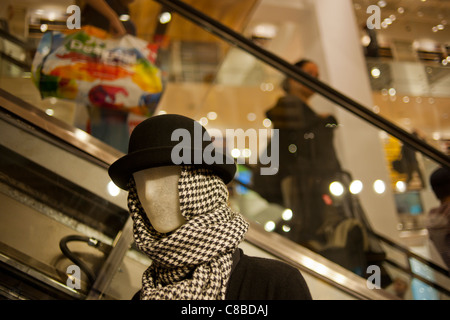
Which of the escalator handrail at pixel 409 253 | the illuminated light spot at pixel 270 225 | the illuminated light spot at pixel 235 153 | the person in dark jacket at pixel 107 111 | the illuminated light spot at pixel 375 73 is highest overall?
the illuminated light spot at pixel 375 73

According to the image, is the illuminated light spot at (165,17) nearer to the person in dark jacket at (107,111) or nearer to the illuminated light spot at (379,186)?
the person in dark jacket at (107,111)

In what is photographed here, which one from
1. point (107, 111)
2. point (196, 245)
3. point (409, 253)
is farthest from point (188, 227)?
point (409, 253)

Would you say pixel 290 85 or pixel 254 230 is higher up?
pixel 290 85

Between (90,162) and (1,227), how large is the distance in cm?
41

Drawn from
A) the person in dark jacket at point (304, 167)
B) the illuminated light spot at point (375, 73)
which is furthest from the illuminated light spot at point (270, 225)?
the illuminated light spot at point (375, 73)

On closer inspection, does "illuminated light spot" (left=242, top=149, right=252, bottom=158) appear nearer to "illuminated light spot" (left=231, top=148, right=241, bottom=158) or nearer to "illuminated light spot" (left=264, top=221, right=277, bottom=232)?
"illuminated light spot" (left=231, top=148, right=241, bottom=158)

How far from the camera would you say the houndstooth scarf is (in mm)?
873

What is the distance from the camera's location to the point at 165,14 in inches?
92.7

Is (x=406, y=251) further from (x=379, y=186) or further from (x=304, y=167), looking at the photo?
(x=304, y=167)

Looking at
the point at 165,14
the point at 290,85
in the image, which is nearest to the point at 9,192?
the point at 165,14

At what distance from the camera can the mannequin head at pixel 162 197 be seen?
3.10 feet

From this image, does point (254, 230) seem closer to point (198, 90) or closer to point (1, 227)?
point (1, 227)

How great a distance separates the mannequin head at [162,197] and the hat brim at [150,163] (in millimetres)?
28

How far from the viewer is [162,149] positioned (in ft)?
3.06
